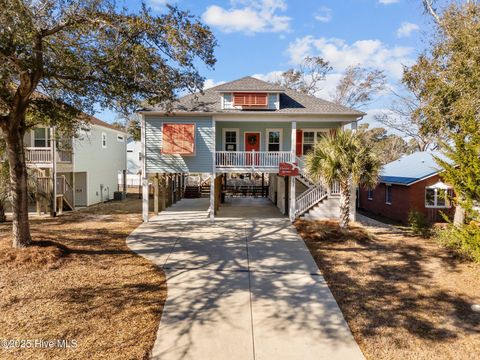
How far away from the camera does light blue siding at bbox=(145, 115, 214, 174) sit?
15.3m

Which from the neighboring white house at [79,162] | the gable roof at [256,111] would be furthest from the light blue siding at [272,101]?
the neighboring white house at [79,162]

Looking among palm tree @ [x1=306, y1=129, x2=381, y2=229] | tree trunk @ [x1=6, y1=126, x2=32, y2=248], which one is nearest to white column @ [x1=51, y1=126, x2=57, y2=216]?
tree trunk @ [x1=6, y1=126, x2=32, y2=248]

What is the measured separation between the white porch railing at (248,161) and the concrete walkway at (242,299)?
4.11 metres

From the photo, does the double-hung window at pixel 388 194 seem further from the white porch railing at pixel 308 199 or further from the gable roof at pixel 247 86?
the gable roof at pixel 247 86

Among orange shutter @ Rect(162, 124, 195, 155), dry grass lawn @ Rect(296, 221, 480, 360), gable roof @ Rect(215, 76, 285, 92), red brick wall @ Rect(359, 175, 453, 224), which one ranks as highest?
gable roof @ Rect(215, 76, 285, 92)

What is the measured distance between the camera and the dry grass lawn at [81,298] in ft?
16.6

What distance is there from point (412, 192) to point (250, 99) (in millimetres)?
11278

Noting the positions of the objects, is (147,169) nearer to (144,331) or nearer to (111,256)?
(111,256)

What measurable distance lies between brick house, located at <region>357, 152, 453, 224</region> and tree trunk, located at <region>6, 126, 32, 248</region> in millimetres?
17963

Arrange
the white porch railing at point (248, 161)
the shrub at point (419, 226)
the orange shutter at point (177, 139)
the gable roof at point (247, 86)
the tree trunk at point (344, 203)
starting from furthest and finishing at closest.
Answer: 1. the white porch railing at point (248, 161)
2. the gable roof at point (247, 86)
3. the orange shutter at point (177, 139)
4. the shrub at point (419, 226)
5. the tree trunk at point (344, 203)

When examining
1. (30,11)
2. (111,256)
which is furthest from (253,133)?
(30,11)

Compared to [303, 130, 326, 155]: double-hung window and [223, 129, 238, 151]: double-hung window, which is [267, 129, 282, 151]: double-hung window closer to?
[303, 130, 326, 155]: double-hung window

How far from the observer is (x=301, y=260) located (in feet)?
31.7

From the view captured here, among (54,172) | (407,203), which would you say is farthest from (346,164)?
(54,172)
